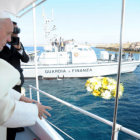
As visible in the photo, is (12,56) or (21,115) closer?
(21,115)

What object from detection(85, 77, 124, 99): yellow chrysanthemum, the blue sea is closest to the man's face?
detection(85, 77, 124, 99): yellow chrysanthemum

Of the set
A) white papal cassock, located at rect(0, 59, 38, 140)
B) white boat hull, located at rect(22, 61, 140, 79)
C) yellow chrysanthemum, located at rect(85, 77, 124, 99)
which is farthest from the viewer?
white boat hull, located at rect(22, 61, 140, 79)

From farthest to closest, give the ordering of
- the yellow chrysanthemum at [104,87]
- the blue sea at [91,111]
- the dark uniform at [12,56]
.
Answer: the blue sea at [91,111]
the yellow chrysanthemum at [104,87]
the dark uniform at [12,56]

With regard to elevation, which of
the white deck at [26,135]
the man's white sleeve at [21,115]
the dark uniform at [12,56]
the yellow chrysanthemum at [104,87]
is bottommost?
the white deck at [26,135]

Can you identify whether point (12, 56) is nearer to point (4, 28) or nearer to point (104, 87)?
point (4, 28)

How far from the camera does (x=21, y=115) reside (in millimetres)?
538

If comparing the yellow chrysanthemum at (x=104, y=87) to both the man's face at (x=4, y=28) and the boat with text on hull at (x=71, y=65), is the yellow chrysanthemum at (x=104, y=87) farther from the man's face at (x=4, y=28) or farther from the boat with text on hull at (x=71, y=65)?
the boat with text on hull at (x=71, y=65)

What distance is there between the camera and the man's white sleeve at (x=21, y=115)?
516 millimetres

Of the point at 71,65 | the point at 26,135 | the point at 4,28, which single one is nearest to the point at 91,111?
the point at 26,135

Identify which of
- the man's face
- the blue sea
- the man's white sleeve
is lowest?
the blue sea

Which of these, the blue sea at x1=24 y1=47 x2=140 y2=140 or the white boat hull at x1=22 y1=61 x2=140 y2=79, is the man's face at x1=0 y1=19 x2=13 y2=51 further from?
the white boat hull at x1=22 y1=61 x2=140 y2=79

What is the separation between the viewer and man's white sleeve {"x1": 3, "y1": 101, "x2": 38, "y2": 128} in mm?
516

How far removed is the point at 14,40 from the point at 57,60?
37.0ft

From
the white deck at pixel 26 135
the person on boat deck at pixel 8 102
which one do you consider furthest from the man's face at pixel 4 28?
the white deck at pixel 26 135
